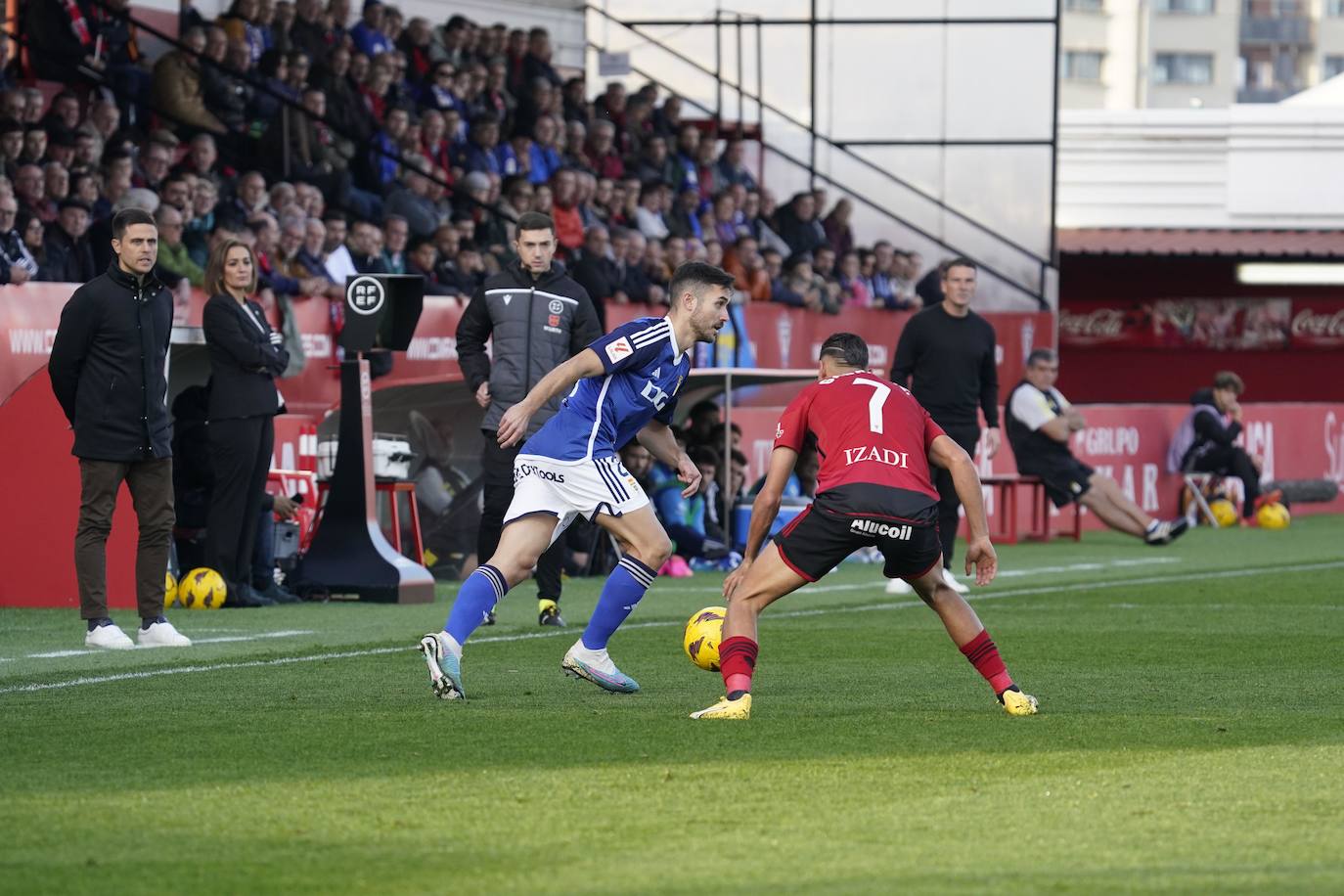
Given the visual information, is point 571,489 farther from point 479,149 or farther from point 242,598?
point 479,149

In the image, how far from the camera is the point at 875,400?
877 centimetres

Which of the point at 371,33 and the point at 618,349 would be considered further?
the point at 371,33

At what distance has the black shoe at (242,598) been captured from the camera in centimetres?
1396

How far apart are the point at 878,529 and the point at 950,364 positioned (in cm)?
655

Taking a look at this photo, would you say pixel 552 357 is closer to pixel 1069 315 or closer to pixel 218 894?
pixel 218 894

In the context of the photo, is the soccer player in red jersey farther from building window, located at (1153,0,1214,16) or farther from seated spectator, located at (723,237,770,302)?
building window, located at (1153,0,1214,16)

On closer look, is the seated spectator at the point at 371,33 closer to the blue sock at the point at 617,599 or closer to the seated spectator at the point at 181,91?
the seated spectator at the point at 181,91

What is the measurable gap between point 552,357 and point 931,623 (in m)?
2.63

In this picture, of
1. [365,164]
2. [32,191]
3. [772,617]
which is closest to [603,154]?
[365,164]

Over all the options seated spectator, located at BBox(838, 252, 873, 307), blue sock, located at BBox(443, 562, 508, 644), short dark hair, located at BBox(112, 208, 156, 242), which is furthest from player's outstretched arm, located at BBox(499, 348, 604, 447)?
seated spectator, located at BBox(838, 252, 873, 307)

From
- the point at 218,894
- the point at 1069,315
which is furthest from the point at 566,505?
the point at 1069,315

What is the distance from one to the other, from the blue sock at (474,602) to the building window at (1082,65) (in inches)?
3358

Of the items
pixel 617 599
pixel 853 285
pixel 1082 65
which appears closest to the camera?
pixel 617 599

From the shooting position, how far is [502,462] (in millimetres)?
12609
